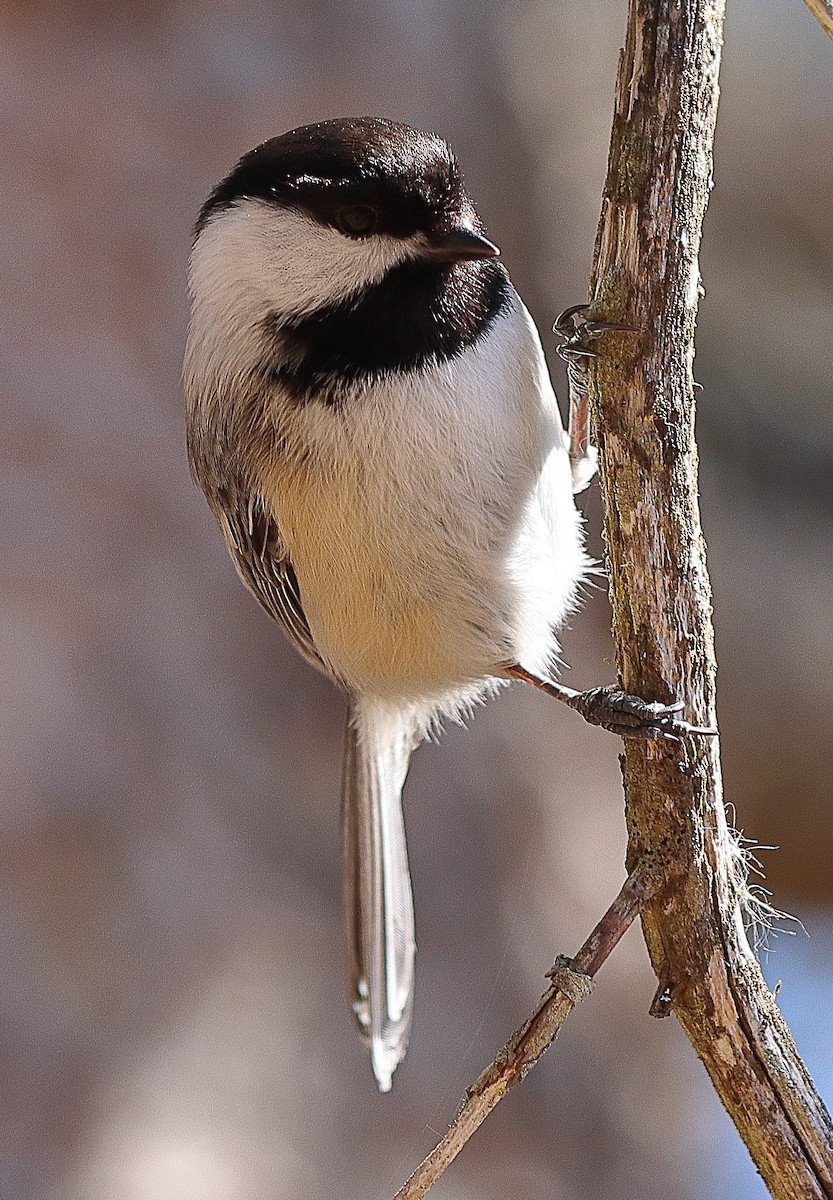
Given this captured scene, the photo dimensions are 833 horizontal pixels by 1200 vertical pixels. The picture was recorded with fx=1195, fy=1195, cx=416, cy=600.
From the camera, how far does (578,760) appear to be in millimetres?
2467

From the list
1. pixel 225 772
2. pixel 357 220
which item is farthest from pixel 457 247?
pixel 225 772

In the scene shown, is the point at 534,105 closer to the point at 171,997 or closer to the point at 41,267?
the point at 41,267

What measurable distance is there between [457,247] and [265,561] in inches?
18.6

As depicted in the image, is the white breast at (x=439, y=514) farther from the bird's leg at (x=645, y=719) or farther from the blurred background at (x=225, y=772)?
the blurred background at (x=225, y=772)

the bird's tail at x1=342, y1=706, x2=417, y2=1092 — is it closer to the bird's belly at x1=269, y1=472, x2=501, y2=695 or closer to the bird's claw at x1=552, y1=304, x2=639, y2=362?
the bird's belly at x1=269, y1=472, x2=501, y2=695

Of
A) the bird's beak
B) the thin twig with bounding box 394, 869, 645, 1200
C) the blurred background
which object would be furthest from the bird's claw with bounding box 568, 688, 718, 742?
the blurred background

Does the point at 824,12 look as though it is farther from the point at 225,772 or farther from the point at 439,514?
the point at 225,772

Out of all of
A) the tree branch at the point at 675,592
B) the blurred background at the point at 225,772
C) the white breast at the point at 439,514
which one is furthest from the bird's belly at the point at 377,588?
the blurred background at the point at 225,772

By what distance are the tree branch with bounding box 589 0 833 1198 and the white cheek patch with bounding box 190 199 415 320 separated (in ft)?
0.96

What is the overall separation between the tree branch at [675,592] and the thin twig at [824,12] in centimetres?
8

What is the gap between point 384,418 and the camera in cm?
118

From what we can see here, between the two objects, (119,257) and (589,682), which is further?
(589,682)

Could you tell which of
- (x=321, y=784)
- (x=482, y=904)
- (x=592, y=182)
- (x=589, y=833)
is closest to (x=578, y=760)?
(x=589, y=833)

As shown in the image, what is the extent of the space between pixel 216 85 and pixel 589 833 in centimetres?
161
